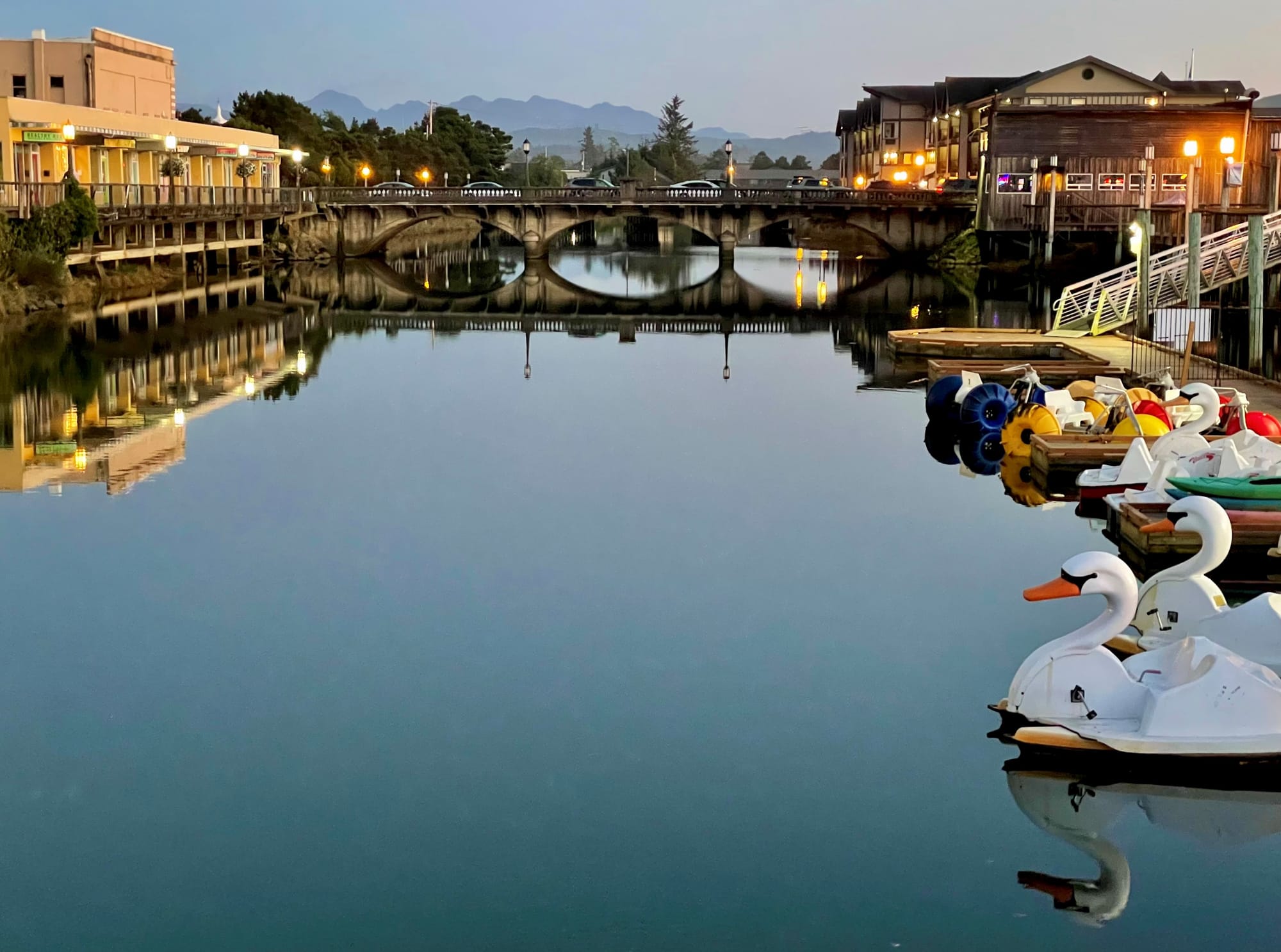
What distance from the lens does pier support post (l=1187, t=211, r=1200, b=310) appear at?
106ft

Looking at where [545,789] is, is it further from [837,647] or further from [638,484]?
[638,484]

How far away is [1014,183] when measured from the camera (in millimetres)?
65000

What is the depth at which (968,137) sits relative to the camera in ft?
264

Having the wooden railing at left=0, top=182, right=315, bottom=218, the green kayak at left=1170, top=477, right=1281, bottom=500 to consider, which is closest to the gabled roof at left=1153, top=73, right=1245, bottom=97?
the wooden railing at left=0, top=182, right=315, bottom=218

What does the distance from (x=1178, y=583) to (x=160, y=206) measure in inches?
1727

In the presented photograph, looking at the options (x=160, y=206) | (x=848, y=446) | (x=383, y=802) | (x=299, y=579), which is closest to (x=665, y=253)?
(x=160, y=206)

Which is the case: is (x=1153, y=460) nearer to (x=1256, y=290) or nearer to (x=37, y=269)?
(x=1256, y=290)

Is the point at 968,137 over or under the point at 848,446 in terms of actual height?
over

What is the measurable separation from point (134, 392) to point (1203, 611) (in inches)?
876

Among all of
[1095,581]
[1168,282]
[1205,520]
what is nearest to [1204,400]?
[1205,520]

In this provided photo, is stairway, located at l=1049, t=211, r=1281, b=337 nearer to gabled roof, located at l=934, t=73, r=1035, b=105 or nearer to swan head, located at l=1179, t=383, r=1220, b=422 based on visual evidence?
swan head, located at l=1179, t=383, r=1220, b=422

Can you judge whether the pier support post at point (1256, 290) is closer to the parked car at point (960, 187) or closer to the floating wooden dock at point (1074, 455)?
the floating wooden dock at point (1074, 455)

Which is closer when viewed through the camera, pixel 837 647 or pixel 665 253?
pixel 837 647

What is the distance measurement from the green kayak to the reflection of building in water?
12.6 metres
